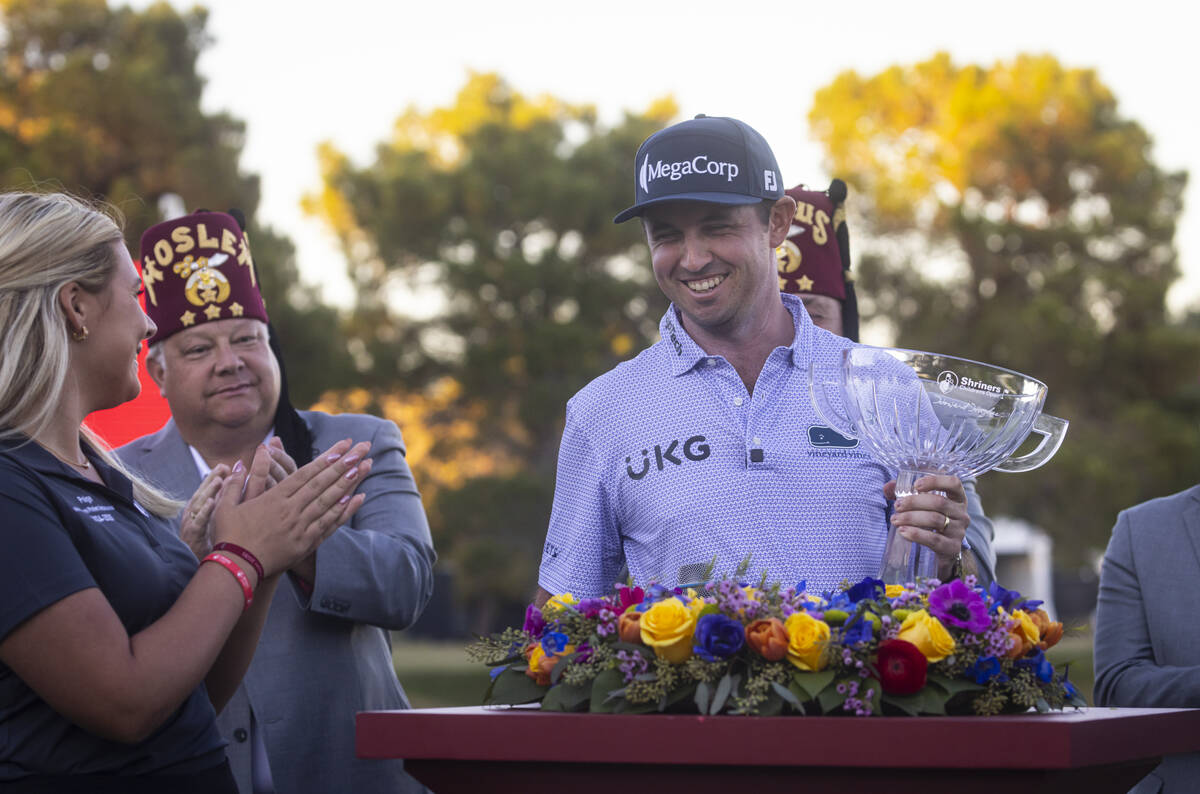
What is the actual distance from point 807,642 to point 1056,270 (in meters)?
17.6

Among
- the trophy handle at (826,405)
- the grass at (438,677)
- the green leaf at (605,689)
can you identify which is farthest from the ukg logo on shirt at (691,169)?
the grass at (438,677)

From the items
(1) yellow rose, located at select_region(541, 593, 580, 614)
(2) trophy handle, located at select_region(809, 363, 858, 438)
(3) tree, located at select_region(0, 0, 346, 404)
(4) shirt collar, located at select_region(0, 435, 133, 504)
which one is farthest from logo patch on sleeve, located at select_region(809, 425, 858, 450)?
(3) tree, located at select_region(0, 0, 346, 404)

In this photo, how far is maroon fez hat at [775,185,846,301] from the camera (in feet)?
13.7

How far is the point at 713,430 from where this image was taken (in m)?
3.13

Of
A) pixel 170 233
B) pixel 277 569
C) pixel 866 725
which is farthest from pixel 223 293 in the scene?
pixel 866 725

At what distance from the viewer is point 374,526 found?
12.6 feet

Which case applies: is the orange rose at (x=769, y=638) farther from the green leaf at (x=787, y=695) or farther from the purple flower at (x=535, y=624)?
the purple flower at (x=535, y=624)

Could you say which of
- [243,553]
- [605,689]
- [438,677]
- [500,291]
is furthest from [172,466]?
[500,291]

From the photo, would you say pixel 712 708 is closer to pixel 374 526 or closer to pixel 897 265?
pixel 374 526

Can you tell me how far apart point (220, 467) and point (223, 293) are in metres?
1.26

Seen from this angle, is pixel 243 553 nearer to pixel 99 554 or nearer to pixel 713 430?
pixel 99 554

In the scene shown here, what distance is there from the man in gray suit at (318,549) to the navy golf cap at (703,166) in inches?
40.6

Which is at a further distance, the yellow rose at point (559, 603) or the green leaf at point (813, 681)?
the yellow rose at point (559, 603)

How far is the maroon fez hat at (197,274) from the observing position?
158 inches
